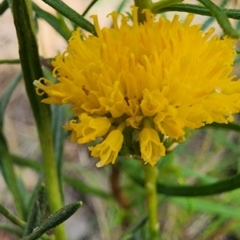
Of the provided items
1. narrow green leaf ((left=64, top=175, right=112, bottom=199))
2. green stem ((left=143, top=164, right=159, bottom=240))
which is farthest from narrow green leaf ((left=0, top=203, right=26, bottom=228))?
narrow green leaf ((left=64, top=175, right=112, bottom=199))

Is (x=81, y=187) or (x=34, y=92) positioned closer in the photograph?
(x=34, y=92)

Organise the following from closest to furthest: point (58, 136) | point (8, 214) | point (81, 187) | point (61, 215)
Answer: point (61, 215) < point (8, 214) < point (58, 136) < point (81, 187)

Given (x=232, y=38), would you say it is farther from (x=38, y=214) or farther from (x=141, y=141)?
(x=38, y=214)

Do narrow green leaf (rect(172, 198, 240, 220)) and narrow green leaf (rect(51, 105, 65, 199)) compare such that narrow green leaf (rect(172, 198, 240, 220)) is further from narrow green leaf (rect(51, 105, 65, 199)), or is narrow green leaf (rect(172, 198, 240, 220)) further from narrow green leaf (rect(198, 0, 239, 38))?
narrow green leaf (rect(198, 0, 239, 38))

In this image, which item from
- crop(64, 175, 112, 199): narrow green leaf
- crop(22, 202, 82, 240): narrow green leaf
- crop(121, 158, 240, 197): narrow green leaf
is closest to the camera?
crop(22, 202, 82, 240): narrow green leaf

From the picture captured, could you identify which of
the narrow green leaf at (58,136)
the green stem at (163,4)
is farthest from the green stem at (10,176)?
the green stem at (163,4)

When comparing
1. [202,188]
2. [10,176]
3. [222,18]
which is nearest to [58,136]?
[10,176]

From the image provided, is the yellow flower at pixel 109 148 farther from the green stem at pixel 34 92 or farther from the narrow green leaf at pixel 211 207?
the narrow green leaf at pixel 211 207

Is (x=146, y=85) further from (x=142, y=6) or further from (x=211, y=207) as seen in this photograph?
(x=211, y=207)
